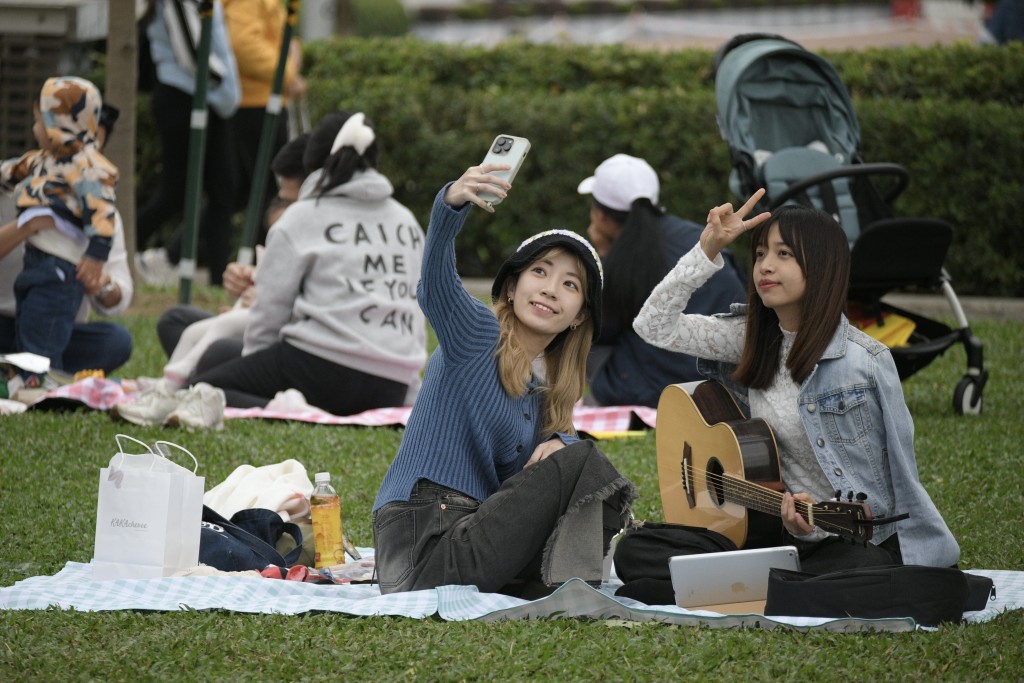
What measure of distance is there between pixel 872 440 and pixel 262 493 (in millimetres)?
2059

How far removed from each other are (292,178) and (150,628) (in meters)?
3.99

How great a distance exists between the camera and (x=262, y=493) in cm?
485

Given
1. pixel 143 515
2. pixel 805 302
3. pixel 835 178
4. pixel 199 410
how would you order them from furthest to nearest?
pixel 835 178 < pixel 199 410 < pixel 805 302 < pixel 143 515

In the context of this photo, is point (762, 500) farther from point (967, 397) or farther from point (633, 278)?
point (967, 397)

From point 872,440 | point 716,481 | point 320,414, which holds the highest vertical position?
point 872,440

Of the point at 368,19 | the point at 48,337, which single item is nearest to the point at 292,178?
the point at 48,337

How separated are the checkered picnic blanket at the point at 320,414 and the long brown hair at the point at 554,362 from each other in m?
2.44

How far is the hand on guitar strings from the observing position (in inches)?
163

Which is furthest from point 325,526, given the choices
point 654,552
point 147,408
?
point 147,408

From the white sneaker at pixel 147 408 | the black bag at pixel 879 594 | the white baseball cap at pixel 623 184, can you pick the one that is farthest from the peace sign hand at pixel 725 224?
the white sneaker at pixel 147 408

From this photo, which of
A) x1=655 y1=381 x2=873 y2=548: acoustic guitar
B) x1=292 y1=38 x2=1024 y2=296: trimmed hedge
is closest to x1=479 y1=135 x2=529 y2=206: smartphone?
x1=655 y1=381 x2=873 y2=548: acoustic guitar

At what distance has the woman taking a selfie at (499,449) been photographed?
388cm

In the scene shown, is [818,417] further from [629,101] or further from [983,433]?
[629,101]

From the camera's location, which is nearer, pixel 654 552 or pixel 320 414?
pixel 654 552
